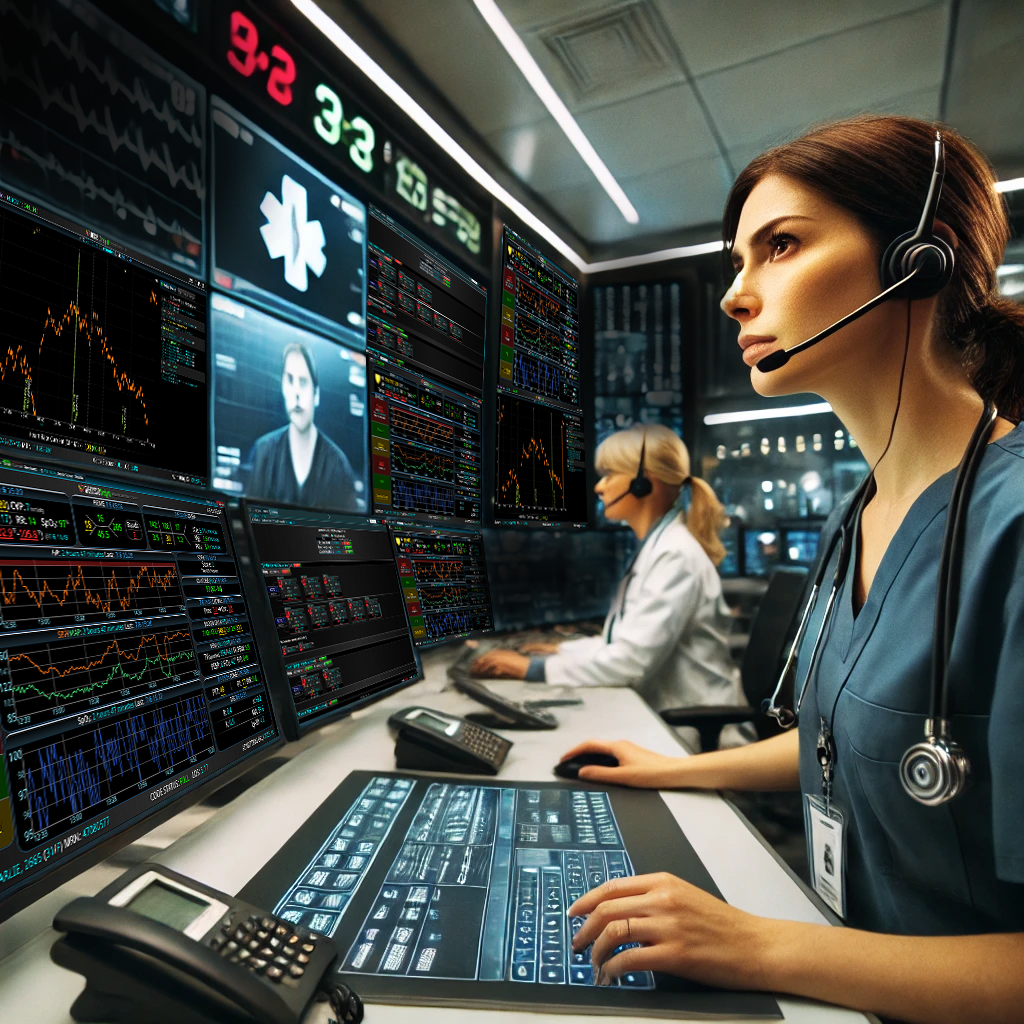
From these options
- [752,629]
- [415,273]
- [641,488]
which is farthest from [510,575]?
[415,273]

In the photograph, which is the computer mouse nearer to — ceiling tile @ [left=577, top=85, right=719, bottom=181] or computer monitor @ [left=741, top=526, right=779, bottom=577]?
ceiling tile @ [left=577, top=85, right=719, bottom=181]

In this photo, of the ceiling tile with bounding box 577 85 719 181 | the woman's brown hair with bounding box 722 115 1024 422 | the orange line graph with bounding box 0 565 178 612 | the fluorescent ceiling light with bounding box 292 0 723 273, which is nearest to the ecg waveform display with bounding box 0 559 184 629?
the orange line graph with bounding box 0 565 178 612

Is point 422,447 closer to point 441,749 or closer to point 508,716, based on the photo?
point 508,716

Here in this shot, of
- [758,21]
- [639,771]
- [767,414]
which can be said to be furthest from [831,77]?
[639,771]

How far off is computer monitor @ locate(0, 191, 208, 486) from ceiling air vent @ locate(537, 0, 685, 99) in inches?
53.7

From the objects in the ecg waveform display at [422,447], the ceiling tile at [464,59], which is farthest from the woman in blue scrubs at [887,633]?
the ceiling tile at [464,59]

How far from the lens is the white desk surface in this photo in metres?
0.50

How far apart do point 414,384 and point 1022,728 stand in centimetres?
144

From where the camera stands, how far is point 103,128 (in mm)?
1140

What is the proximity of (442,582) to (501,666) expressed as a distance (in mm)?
364

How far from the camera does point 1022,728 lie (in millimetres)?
512

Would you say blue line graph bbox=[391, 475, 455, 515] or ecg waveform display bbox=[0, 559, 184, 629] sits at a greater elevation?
blue line graph bbox=[391, 475, 455, 515]

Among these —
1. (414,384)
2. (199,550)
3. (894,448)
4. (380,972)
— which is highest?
(414,384)

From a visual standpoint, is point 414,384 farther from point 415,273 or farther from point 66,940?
point 66,940
